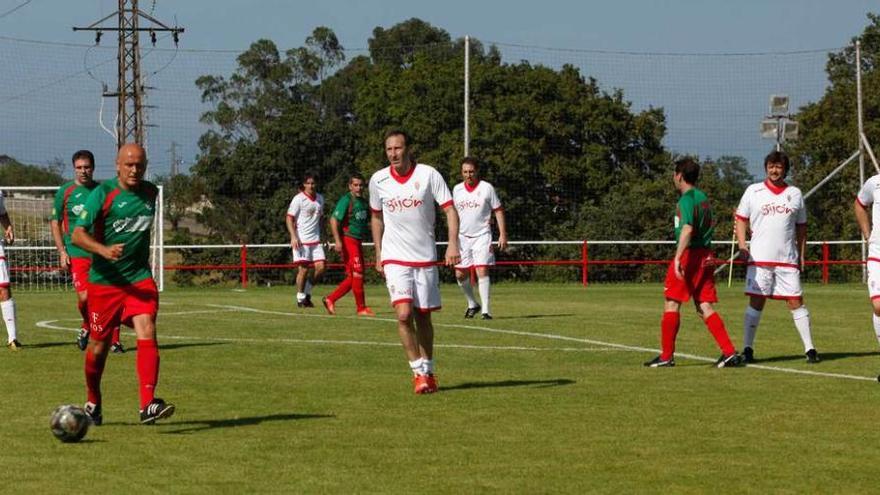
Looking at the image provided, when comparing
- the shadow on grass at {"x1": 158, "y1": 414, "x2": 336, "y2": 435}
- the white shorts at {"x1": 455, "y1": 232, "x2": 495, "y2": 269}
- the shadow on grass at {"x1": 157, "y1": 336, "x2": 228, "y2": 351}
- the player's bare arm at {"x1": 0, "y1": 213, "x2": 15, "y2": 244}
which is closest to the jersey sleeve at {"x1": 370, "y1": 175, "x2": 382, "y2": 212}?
the shadow on grass at {"x1": 158, "y1": 414, "x2": 336, "y2": 435}

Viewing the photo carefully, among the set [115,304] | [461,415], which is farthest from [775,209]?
[115,304]

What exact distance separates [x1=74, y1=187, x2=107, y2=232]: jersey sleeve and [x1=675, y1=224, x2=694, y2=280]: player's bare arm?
5650 mm

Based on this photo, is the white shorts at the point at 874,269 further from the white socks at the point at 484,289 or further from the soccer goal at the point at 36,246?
the soccer goal at the point at 36,246

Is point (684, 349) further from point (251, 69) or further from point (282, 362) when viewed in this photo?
point (251, 69)

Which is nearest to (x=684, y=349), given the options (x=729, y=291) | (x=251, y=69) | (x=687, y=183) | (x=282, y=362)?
(x=687, y=183)

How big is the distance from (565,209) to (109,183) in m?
46.3

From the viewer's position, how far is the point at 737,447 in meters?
8.93

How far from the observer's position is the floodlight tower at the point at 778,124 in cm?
3447

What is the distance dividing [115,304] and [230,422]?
1124 mm

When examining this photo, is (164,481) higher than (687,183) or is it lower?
lower

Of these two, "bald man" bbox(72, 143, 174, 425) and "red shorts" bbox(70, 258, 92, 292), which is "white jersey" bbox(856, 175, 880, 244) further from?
"red shorts" bbox(70, 258, 92, 292)

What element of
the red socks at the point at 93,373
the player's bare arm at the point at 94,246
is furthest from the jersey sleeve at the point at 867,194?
the red socks at the point at 93,373

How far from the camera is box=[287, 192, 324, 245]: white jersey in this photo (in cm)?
2489

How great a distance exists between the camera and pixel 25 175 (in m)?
65.4
